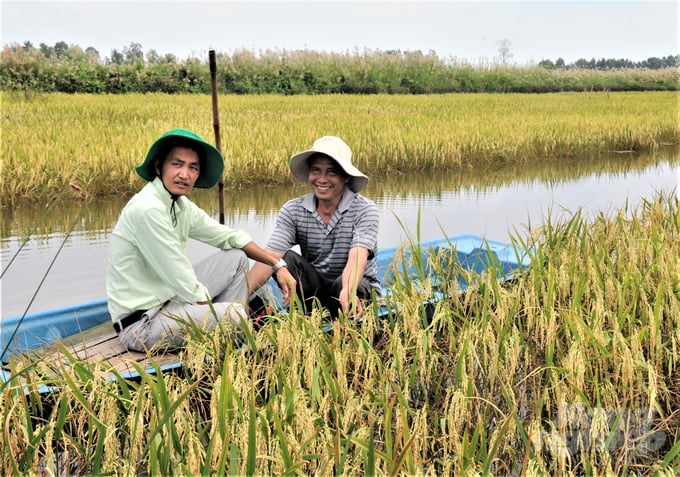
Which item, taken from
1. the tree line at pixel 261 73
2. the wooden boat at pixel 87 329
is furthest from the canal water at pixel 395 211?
the tree line at pixel 261 73

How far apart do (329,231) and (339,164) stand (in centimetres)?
36

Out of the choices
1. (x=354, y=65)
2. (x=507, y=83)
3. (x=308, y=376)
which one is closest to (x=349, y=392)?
(x=308, y=376)

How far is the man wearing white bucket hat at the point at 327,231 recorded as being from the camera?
11.3 feet

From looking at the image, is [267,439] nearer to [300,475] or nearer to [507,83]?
[300,475]

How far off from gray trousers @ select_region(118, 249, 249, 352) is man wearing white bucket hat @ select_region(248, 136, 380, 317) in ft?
0.41

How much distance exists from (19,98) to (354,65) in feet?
35.7

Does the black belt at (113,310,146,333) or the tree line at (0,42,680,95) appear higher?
the tree line at (0,42,680,95)

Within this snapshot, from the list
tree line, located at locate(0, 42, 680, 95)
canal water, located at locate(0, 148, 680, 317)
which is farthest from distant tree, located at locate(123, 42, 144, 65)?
canal water, located at locate(0, 148, 680, 317)

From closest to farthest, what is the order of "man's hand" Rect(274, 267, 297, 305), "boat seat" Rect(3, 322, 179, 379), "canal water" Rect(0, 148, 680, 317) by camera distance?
"boat seat" Rect(3, 322, 179, 379) → "man's hand" Rect(274, 267, 297, 305) → "canal water" Rect(0, 148, 680, 317)

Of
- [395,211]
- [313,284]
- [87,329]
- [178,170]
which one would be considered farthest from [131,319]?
[395,211]

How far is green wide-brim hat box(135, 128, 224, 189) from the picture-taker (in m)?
3.05

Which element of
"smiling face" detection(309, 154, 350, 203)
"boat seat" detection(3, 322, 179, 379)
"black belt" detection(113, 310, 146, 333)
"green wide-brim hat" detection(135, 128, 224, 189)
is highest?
"green wide-brim hat" detection(135, 128, 224, 189)

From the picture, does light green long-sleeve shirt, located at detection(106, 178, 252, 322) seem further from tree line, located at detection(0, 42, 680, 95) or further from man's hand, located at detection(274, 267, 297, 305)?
tree line, located at detection(0, 42, 680, 95)

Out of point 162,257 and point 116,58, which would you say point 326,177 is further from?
point 116,58
